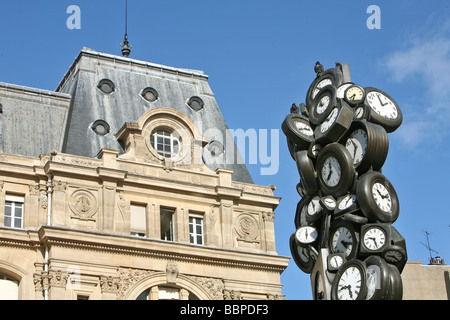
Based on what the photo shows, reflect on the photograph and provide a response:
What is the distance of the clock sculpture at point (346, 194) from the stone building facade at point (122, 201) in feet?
49.9

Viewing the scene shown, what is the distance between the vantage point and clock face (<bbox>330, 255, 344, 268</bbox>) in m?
29.3

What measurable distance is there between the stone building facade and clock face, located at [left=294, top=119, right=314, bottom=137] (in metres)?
15.9

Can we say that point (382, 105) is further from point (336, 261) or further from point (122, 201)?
point (122, 201)

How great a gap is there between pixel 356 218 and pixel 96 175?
67.0 ft

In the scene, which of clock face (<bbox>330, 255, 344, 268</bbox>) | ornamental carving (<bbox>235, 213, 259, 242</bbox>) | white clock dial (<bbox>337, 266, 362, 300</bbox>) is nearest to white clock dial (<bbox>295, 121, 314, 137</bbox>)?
clock face (<bbox>330, 255, 344, 268</bbox>)

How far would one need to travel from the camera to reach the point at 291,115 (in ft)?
107

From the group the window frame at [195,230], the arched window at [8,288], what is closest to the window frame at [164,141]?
the window frame at [195,230]

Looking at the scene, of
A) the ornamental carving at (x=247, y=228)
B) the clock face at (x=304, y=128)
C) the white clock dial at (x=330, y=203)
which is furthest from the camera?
the ornamental carving at (x=247, y=228)

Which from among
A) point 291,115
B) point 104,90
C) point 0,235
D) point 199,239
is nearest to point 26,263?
point 0,235

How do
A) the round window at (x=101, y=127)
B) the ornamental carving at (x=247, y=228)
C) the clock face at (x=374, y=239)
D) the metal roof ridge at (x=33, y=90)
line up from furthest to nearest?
1. the metal roof ridge at (x=33, y=90)
2. the round window at (x=101, y=127)
3. the ornamental carving at (x=247, y=228)
4. the clock face at (x=374, y=239)

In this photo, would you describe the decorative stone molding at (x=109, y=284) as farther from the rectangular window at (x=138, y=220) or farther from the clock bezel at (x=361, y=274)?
the clock bezel at (x=361, y=274)

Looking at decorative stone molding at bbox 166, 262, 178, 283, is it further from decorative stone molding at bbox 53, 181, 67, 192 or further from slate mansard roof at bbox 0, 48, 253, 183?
slate mansard roof at bbox 0, 48, 253, 183

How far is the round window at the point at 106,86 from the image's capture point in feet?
173

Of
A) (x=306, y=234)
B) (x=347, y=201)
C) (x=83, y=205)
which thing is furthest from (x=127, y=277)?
(x=347, y=201)
